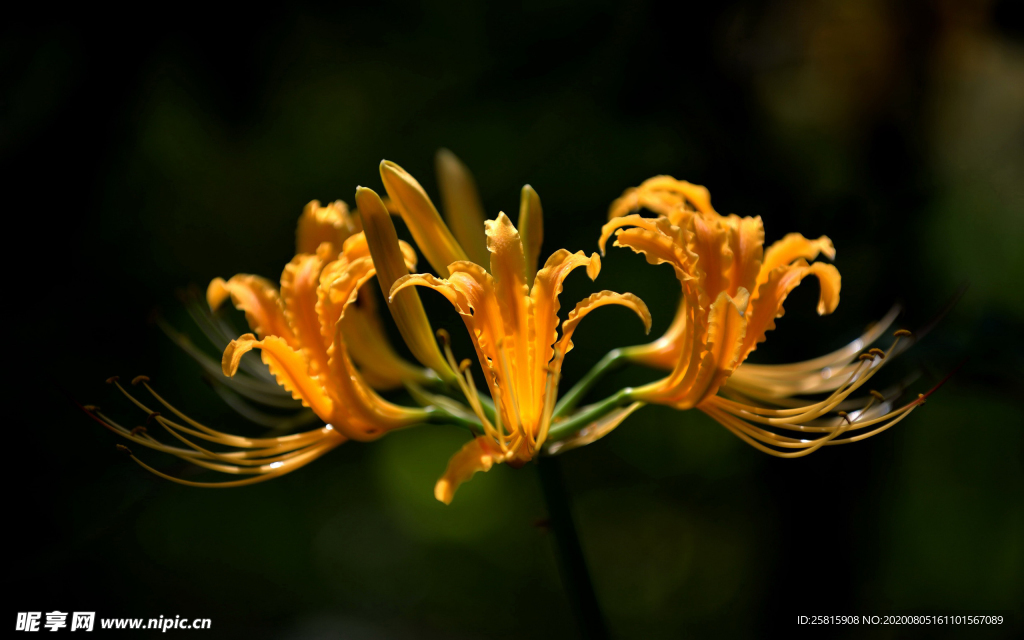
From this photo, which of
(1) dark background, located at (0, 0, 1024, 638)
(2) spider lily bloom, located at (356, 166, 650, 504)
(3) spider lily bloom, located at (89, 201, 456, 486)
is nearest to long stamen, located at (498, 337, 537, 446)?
(2) spider lily bloom, located at (356, 166, 650, 504)

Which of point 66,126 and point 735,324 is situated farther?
point 66,126

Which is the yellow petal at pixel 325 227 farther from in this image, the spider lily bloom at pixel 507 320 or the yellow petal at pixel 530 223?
the yellow petal at pixel 530 223

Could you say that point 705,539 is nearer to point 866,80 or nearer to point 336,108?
point 866,80

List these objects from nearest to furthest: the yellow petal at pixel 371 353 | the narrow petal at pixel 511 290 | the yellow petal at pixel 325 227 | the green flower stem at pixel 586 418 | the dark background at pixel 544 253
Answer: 1. the narrow petal at pixel 511 290
2. the green flower stem at pixel 586 418
3. the yellow petal at pixel 325 227
4. the yellow petal at pixel 371 353
5. the dark background at pixel 544 253

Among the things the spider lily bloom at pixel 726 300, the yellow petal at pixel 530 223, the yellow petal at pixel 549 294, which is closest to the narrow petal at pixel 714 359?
the spider lily bloom at pixel 726 300

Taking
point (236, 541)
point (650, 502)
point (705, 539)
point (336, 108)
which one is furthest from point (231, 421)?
point (705, 539)

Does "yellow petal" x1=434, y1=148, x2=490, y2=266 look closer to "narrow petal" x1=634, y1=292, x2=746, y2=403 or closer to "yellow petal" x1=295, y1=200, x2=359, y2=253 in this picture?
"yellow petal" x1=295, y1=200, x2=359, y2=253
